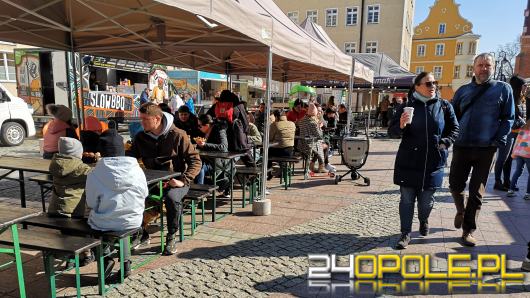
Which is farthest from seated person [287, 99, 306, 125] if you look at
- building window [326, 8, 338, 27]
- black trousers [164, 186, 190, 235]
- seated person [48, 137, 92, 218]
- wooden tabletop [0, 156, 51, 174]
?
building window [326, 8, 338, 27]

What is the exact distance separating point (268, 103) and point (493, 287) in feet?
10.0

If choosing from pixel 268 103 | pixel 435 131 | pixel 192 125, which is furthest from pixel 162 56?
pixel 435 131

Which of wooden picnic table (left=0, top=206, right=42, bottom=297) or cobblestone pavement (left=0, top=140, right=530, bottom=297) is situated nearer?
wooden picnic table (left=0, top=206, right=42, bottom=297)

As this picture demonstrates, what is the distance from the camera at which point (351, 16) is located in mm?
36531

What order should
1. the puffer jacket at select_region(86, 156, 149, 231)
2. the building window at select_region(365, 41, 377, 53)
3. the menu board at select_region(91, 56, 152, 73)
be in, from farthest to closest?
1. the building window at select_region(365, 41, 377, 53)
2. the menu board at select_region(91, 56, 152, 73)
3. the puffer jacket at select_region(86, 156, 149, 231)

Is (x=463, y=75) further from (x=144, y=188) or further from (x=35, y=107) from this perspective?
(x=144, y=188)

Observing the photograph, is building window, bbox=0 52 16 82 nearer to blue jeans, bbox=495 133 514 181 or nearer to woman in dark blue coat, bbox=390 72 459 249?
woman in dark blue coat, bbox=390 72 459 249

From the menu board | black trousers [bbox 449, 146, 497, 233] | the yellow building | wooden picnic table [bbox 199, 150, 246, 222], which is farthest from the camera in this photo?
the yellow building

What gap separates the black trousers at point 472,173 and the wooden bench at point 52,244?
12.0 ft

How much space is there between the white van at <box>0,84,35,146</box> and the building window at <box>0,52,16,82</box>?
8.77 metres

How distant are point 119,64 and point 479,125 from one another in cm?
1496

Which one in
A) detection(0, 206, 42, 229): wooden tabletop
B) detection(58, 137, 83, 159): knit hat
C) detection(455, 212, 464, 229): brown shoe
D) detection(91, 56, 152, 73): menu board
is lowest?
detection(455, 212, 464, 229): brown shoe

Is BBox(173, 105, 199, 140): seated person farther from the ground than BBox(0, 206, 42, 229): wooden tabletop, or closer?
farther from the ground

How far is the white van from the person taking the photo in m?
10.5
